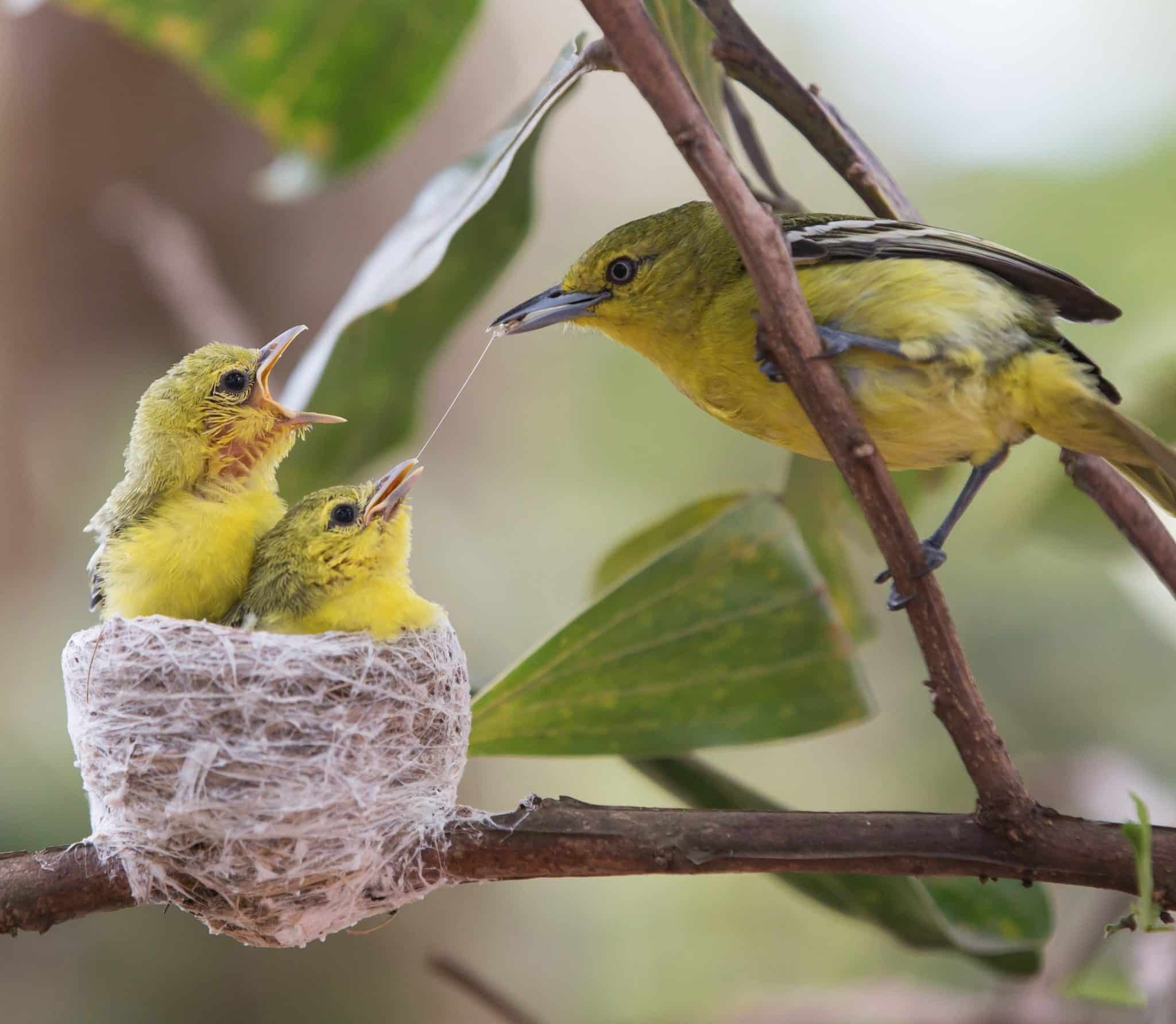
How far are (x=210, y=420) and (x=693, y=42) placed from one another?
1282 mm

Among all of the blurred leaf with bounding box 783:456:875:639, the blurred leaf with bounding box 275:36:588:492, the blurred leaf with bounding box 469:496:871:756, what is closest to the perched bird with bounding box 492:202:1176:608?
the blurred leaf with bounding box 275:36:588:492

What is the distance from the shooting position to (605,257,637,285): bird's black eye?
1827mm

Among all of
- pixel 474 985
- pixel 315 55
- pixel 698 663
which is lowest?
pixel 474 985

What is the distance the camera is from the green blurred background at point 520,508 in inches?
149

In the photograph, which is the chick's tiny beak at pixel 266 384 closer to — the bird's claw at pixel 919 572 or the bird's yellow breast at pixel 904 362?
the bird's yellow breast at pixel 904 362

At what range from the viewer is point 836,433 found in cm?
123

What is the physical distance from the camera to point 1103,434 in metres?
1.60

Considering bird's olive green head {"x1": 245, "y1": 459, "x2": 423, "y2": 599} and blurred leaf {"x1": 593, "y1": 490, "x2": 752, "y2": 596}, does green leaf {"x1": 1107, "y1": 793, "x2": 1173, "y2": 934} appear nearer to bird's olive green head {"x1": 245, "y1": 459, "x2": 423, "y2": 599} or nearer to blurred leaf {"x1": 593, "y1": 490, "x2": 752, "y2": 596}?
blurred leaf {"x1": 593, "y1": 490, "x2": 752, "y2": 596}

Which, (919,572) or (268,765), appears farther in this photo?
(268,765)

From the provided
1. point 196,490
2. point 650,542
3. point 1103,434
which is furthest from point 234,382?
point 1103,434

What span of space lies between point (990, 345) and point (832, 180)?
373 cm

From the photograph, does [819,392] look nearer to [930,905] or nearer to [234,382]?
[930,905]

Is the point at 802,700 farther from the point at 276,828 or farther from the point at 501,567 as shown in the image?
the point at 501,567

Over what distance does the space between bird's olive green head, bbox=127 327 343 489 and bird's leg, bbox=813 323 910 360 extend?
3.67 ft
